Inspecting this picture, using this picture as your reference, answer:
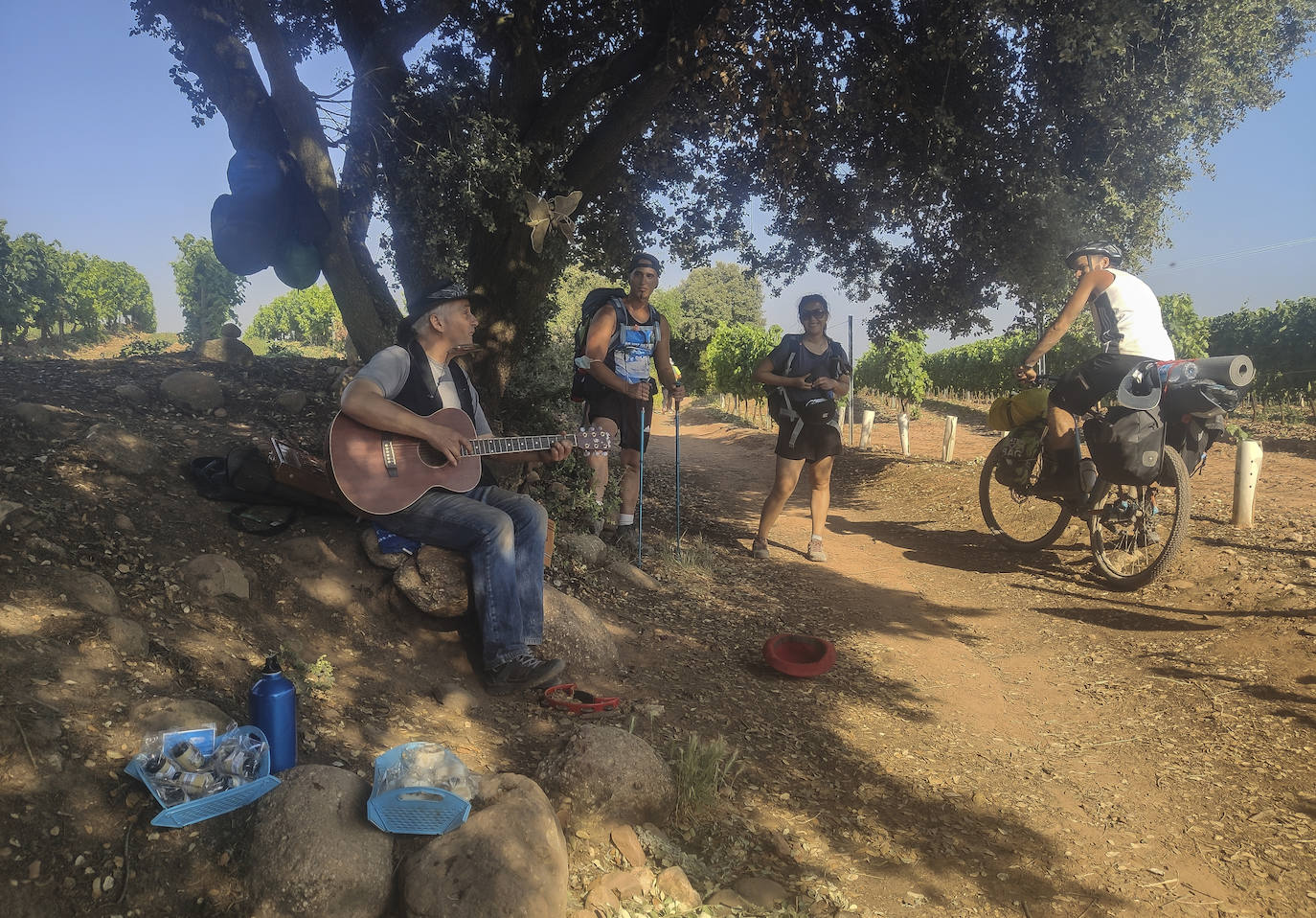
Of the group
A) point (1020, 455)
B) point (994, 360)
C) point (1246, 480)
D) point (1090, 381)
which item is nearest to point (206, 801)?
point (1090, 381)

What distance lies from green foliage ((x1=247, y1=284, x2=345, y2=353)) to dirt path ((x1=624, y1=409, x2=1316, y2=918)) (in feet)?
228

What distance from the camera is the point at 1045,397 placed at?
6246 mm

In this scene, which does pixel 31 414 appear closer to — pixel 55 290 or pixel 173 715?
pixel 173 715

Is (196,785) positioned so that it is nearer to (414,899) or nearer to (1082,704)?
(414,899)

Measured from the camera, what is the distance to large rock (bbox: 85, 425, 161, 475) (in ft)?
13.3

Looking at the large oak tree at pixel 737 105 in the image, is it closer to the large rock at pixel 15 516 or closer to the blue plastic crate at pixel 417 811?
the large rock at pixel 15 516

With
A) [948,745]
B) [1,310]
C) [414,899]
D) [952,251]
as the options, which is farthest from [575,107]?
[1,310]

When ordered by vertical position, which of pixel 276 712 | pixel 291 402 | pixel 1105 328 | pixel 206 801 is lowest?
pixel 206 801

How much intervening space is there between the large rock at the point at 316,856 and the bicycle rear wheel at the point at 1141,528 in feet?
17.2

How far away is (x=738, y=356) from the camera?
25.1 meters

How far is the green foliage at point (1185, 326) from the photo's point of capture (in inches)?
819

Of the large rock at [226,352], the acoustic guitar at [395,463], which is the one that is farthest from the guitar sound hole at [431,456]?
the large rock at [226,352]

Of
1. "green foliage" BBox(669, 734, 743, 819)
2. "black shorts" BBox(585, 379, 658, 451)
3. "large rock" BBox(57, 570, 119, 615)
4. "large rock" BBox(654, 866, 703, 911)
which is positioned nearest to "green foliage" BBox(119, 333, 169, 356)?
"black shorts" BBox(585, 379, 658, 451)

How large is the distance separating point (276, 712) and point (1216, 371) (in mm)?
5552
